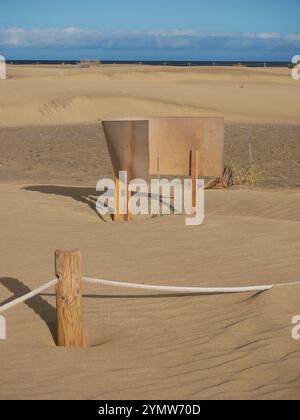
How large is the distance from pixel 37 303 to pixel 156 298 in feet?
3.33

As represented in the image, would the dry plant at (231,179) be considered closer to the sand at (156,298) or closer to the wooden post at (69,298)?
the sand at (156,298)

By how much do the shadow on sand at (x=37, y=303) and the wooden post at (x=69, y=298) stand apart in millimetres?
266

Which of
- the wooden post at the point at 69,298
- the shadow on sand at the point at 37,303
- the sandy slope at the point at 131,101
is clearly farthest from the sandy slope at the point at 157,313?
the sandy slope at the point at 131,101

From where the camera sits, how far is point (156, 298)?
6.87 meters

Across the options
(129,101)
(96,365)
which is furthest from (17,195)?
(129,101)

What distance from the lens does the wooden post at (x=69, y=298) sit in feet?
17.7

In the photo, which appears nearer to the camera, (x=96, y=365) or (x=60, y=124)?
(x=96, y=365)

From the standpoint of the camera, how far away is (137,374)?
520cm

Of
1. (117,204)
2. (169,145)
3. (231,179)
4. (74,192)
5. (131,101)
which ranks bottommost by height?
(117,204)

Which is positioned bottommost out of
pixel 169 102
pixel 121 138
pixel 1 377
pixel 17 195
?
pixel 1 377

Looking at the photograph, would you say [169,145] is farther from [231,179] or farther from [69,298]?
[69,298]

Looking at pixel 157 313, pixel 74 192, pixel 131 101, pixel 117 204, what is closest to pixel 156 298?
pixel 157 313

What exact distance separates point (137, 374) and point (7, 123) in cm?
2196

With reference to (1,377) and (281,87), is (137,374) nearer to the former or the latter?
(1,377)
